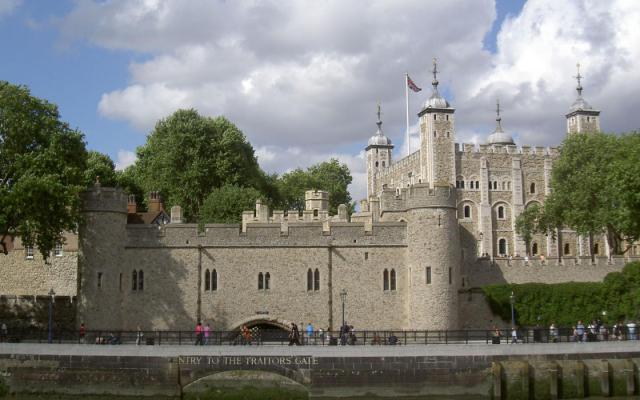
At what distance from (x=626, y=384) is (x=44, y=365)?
24.0 meters

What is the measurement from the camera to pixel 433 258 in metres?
43.1

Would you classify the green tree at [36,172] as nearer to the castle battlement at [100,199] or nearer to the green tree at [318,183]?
the castle battlement at [100,199]

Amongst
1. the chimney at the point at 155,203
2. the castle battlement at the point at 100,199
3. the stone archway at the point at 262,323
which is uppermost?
the chimney at the point at 155,203

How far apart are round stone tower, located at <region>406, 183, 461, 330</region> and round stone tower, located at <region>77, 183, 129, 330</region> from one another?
15.1 m

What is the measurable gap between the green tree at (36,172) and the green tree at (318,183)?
44.6m

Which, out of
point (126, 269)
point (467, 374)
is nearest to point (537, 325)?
point (467, 374)

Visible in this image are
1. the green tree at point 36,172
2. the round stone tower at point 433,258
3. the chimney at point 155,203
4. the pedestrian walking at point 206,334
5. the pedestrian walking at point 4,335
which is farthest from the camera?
the chimney at point 155,203

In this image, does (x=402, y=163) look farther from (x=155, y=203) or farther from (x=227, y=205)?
(x=155, y=203)

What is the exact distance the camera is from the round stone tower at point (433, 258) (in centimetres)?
4275

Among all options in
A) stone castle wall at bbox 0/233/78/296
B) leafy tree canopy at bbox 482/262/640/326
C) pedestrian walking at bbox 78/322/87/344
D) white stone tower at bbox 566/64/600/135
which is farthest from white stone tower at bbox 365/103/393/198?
pedestrian walking at bbox 78/322/87/344

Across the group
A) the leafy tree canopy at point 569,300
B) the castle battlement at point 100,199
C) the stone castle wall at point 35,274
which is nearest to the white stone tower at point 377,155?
the stone castle wall at point 35,274

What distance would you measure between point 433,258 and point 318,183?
5536 cm

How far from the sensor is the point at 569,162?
6206cm

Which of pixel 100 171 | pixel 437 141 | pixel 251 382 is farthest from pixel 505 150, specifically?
pixel 251 382
